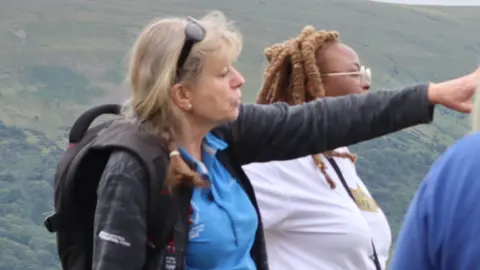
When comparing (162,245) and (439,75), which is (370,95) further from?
(439,75)

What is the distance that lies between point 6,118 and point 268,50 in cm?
1408

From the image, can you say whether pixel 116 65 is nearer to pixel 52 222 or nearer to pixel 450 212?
pixel 52 222

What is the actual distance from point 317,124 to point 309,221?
836mm

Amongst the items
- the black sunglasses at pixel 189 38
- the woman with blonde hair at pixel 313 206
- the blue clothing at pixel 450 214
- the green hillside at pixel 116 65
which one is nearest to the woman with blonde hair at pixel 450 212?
the blue clothing at pixel 450 214

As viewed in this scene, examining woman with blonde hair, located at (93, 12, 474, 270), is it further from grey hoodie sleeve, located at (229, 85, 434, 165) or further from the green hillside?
Result: the green hillside

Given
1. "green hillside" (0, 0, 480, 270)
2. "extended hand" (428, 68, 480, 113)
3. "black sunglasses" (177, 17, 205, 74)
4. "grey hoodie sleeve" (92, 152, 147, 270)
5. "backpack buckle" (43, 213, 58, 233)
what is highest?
"black sunglasses" (177, 17, 205, 74)

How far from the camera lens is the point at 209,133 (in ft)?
10.9

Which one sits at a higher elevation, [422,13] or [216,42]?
[216,42]

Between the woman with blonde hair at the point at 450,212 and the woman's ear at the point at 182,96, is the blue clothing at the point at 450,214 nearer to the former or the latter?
the woman with blonde hair at the point at 450,212

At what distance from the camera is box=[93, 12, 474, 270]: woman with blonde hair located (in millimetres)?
2945

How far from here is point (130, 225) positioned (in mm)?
2920

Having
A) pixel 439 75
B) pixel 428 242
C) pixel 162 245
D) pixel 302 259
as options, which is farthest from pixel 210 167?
pixel 439 75

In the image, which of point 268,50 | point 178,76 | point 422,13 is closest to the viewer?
point 178,76

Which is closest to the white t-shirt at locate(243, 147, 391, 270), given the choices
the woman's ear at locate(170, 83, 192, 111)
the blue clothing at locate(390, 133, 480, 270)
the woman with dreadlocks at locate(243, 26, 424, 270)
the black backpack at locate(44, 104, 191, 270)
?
the woman with dreadlocks at locate(243, 26, 424, 270)
